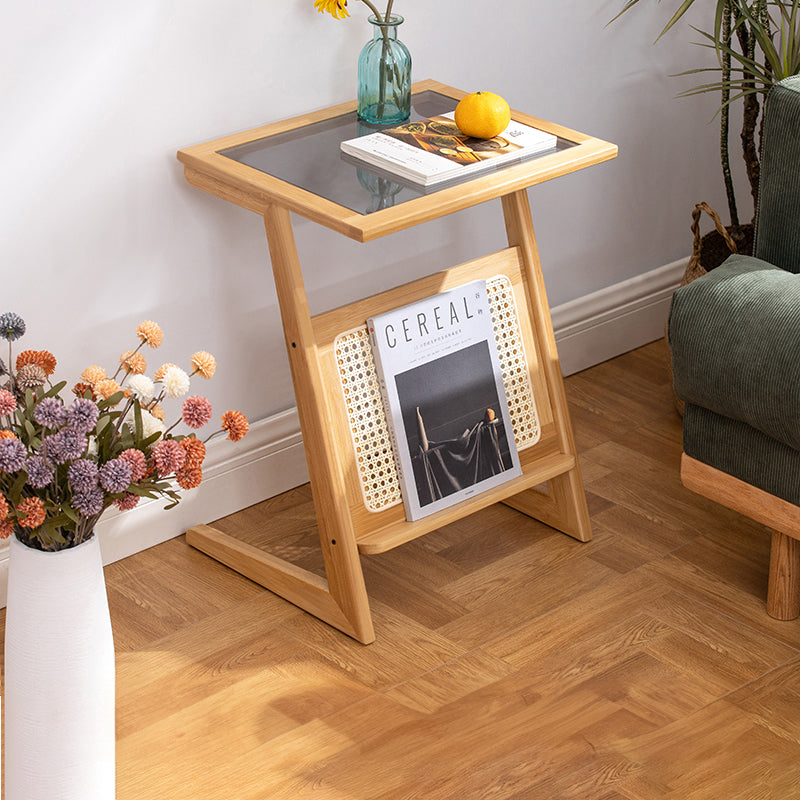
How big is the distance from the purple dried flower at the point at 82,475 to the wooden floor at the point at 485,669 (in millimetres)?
575

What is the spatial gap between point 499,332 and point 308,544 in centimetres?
52

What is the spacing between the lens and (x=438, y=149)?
74.0 inches

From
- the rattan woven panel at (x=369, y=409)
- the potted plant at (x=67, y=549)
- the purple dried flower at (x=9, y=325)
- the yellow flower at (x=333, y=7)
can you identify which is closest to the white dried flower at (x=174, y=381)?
the potted plant at (x=67, y=549)

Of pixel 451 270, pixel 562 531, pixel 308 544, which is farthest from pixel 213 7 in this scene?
pixel 562 531

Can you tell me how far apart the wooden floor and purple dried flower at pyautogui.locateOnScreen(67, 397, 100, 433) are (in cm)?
63

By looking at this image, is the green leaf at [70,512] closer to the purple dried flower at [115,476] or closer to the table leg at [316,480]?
the purple dried flower at [115,476]

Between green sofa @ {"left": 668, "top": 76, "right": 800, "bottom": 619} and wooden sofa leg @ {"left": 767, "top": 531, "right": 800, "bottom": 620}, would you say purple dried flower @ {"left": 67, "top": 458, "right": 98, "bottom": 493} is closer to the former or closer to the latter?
green sofa @ {"left": 668, "top": 76, "right": 800, "bottom": 619}

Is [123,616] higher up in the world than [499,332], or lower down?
lower down

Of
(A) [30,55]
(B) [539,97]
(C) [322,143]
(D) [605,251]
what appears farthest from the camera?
(D) [605,251]

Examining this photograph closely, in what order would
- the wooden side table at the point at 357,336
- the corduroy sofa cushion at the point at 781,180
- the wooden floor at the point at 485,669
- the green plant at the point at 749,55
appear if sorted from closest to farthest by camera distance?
the wooden floor at the point at 485,669 → the wooden side table at the point at 357,336 → the corduroy sofa cushion at the point at 781,180 → the green plant at the point at 749,55

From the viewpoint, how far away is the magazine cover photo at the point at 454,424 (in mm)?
2031

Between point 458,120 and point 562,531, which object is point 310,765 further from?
point 458,120

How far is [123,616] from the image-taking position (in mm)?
2049

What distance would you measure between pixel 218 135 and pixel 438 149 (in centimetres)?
43
